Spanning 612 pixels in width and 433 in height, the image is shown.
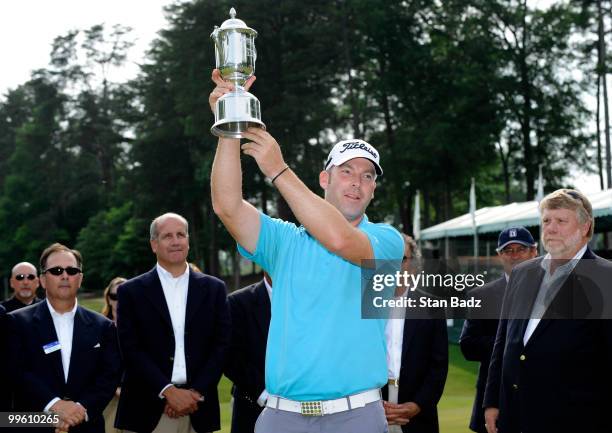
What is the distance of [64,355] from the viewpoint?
6.36 m

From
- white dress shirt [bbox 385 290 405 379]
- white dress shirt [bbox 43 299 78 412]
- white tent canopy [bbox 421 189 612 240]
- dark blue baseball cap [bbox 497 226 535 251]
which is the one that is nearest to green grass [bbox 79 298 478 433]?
dark blue baseball cap [bbox 497 226 535 251]

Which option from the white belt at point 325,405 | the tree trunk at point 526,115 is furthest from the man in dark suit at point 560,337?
the tree trunk at point 526,115

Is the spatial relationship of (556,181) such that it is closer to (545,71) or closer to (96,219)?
(545,71)

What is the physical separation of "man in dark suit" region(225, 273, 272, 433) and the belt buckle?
9.50 feet

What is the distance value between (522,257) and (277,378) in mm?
4411

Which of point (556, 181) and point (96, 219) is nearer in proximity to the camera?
point (556, 181)

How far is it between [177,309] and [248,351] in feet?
2.27

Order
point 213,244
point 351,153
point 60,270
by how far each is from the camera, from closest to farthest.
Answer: point 351,153
point 60,270
point 213,244

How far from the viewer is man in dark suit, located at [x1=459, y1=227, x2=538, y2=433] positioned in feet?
23.2

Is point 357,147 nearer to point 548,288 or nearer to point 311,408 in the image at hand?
point 311,408

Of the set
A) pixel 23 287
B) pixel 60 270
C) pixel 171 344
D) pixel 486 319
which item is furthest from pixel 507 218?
pixel 60 270

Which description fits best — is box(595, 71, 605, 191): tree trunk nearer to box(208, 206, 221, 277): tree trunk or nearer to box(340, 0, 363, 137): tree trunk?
box(340, 0, 363, 137): tree trunk

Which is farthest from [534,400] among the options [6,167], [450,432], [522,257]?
[6,167]

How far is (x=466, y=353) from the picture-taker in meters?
7.29
